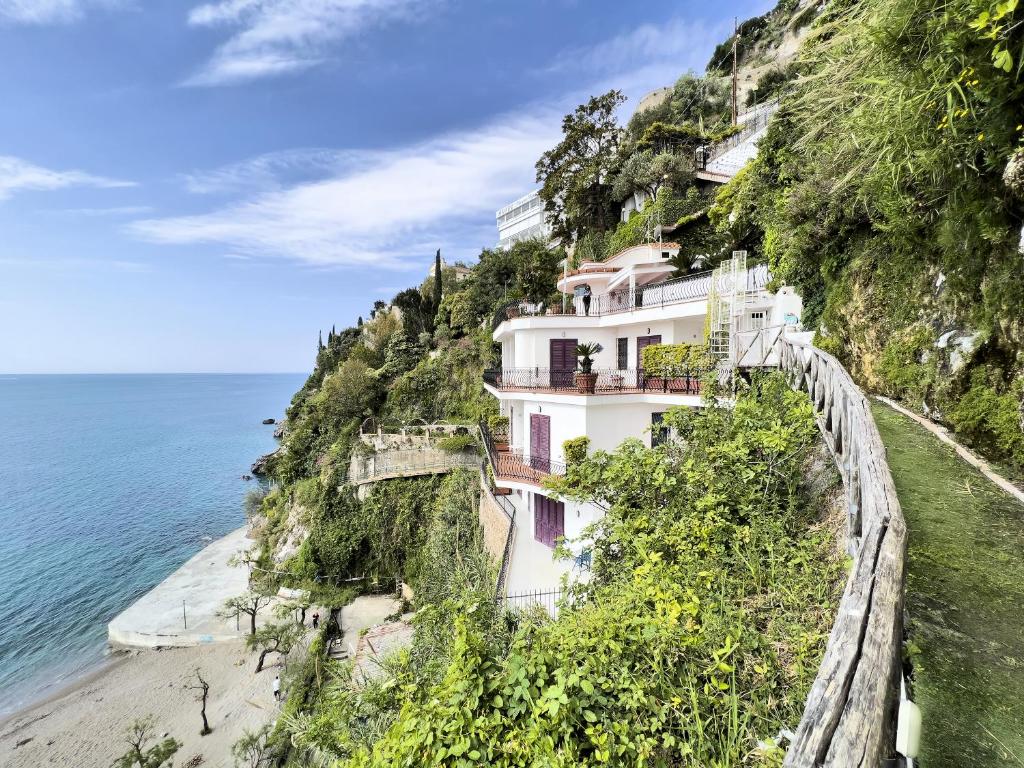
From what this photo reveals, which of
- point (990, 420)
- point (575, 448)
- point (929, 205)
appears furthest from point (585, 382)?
point (990, 420)

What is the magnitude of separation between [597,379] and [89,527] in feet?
146

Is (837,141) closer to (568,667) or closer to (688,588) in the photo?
(688,588)

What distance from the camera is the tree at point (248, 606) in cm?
1906

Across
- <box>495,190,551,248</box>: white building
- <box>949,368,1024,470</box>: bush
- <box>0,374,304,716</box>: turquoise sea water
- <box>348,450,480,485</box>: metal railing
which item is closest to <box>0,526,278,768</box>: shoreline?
<box>0,374,304,716</box>: turquoise sea water

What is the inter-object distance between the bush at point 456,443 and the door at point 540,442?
21.9ft

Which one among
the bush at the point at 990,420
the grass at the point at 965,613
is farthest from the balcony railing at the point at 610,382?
the grass at the point at 965,613

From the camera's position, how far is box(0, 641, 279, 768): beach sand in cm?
1445

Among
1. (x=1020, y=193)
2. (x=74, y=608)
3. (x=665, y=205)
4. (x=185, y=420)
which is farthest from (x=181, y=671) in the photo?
(x=185, y=420)

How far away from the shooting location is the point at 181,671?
1825cm

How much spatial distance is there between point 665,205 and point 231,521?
4213cm

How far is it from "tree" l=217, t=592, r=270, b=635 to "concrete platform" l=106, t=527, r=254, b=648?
41 centimetres

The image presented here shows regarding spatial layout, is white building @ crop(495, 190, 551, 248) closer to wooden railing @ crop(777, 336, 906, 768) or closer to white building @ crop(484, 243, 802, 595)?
white building @ crop(484, 243, 802, 595)

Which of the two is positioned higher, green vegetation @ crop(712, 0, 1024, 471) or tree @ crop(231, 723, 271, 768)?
green vegetation @ crop(712, 0, 1024, 471)

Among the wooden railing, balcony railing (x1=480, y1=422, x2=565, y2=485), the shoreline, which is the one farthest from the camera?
the shoreline
